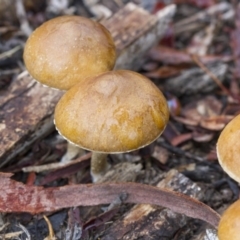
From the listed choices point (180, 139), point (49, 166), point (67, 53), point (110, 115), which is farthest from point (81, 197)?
point (180, 139)

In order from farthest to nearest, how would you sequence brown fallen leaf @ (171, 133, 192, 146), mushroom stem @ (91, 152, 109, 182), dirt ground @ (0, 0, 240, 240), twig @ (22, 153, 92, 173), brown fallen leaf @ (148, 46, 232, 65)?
1. brown fallen leaf @ (148, 46, 232, 65)
2. brown fallen leaf @ (171, 133, 192, 146)
3. twig @ (22, 153, 92, 173)
4. mushroom stem @ (91, 152, 109, 182)
5. dirt ground @ (0, 0, 240, 240)

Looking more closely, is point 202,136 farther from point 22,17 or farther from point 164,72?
point 22,17

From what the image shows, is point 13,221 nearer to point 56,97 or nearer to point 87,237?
point 87,237

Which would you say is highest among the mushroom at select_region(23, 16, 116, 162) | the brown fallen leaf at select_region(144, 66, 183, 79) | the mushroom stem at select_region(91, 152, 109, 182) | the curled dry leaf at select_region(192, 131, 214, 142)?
the mushroom at select_region(23, 16, 116, 162)

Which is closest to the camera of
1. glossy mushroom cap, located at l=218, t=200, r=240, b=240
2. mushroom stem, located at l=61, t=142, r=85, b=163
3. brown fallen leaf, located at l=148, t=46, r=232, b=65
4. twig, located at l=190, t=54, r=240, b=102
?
glossy mushroom cap, located at l=218, t=200, r=240, b=240

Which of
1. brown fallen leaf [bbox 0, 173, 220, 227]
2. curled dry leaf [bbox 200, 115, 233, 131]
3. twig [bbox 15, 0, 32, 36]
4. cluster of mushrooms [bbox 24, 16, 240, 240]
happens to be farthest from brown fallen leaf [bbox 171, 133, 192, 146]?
twig [bbox 15, 0, 32, 36]

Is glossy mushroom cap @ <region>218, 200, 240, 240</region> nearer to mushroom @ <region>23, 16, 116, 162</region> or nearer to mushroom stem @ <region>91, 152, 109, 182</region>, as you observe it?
mushroom stem @ <region>91, 152, 109, 182</region>

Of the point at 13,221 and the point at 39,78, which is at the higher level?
the point at 39,78

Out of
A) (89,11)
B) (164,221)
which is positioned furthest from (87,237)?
(89,11)
